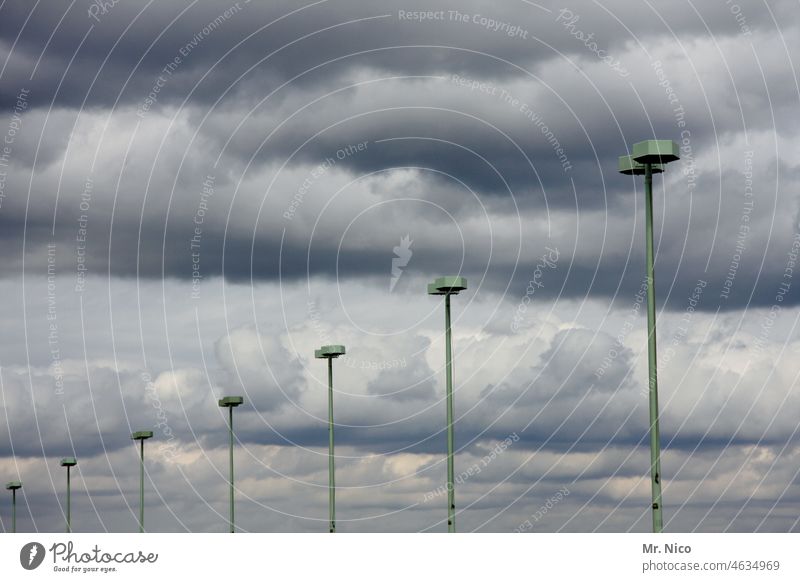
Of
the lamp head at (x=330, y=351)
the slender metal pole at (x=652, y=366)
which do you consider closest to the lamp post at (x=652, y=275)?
the slender metal pole at (x=652, y=366)

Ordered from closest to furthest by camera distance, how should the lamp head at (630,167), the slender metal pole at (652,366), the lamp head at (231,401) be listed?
1. the slender metal pole at (652,366)
2. the lamp head at (630,167)
3. the lamp head at (231,401)

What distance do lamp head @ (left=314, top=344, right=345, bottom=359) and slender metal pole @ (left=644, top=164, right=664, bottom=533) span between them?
24315 millimetres

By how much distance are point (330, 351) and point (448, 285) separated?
37.3ft

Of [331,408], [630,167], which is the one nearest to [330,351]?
[331,408]

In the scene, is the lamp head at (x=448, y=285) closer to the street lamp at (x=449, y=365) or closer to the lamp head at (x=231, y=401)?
the street lamp at (x=449, y=365)

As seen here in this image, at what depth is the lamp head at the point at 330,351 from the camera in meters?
58.0

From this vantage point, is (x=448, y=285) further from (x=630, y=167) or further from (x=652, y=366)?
(x=652, y=366)

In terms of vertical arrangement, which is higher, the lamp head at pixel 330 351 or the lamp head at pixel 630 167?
the lamp head at pixel 630 167

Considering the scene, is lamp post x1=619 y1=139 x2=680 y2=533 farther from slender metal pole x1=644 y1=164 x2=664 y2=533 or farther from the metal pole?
the metal pole

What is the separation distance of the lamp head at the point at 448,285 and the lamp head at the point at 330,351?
33.6 feet
